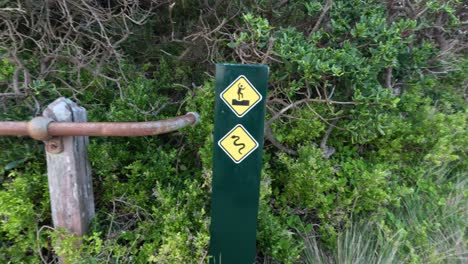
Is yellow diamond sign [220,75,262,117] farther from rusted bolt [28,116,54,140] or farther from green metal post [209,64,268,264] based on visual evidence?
rusted bolt [28,116,54,140]

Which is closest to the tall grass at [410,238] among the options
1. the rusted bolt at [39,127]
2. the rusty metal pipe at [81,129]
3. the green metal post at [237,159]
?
the green metal post at [237,159]

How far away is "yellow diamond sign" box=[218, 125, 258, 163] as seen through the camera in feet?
5.23

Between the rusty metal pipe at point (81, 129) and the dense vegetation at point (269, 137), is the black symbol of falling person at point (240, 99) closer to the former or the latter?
the rusty metal pipe at point (81, 129)

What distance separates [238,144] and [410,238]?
5.70ft

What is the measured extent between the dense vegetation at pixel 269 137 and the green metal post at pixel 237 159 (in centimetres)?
20

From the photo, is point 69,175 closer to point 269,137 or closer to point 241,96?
point 241,96

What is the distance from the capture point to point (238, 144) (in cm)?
161

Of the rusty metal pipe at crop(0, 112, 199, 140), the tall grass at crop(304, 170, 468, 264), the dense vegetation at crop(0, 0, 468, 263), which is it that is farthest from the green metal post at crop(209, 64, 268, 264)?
the tall grass at crop(304, 170, 468, 264)

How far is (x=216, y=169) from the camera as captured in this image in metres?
1.66

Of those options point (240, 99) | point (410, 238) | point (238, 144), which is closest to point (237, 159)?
point (238, 144)

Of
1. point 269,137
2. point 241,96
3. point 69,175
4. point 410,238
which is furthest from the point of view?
point 269,137

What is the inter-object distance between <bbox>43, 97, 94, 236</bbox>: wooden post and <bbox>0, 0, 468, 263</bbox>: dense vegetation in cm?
9

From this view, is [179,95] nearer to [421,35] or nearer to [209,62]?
[209,62]

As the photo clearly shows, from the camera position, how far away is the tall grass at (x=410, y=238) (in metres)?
2.30
